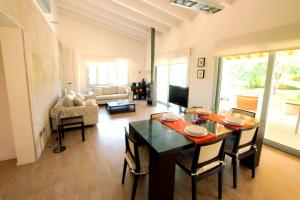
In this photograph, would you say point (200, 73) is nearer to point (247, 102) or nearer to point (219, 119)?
point (247, 102)

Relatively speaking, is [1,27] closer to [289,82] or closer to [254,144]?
[254,144]

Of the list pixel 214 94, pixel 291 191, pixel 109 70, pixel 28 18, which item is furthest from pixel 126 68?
pixel 291 191

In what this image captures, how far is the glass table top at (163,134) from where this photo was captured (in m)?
1.57

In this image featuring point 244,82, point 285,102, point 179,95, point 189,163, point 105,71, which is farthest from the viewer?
point 105,71

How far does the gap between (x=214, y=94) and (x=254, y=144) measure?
7.03 feet

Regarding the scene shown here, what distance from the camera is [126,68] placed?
7891 millimetres

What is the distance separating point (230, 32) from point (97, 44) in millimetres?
5621

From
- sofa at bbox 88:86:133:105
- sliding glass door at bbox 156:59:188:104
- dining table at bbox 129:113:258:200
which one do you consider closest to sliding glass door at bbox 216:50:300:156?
dining table at bbox 129:113:258:200

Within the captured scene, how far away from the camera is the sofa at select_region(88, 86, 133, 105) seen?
647 centimetres

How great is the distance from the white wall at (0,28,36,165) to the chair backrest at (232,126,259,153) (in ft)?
9.87

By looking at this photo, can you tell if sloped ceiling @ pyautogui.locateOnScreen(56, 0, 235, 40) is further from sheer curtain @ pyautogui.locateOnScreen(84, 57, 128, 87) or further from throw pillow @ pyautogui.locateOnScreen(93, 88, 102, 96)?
throw pillow @ pyautogui.locateOnScreen(93, 88, 102, 96)

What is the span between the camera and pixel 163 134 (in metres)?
1.85

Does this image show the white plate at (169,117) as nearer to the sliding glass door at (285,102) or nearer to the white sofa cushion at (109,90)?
the sliding glass door at (285,102)

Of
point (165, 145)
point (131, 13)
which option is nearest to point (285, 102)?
point (165, 145)
